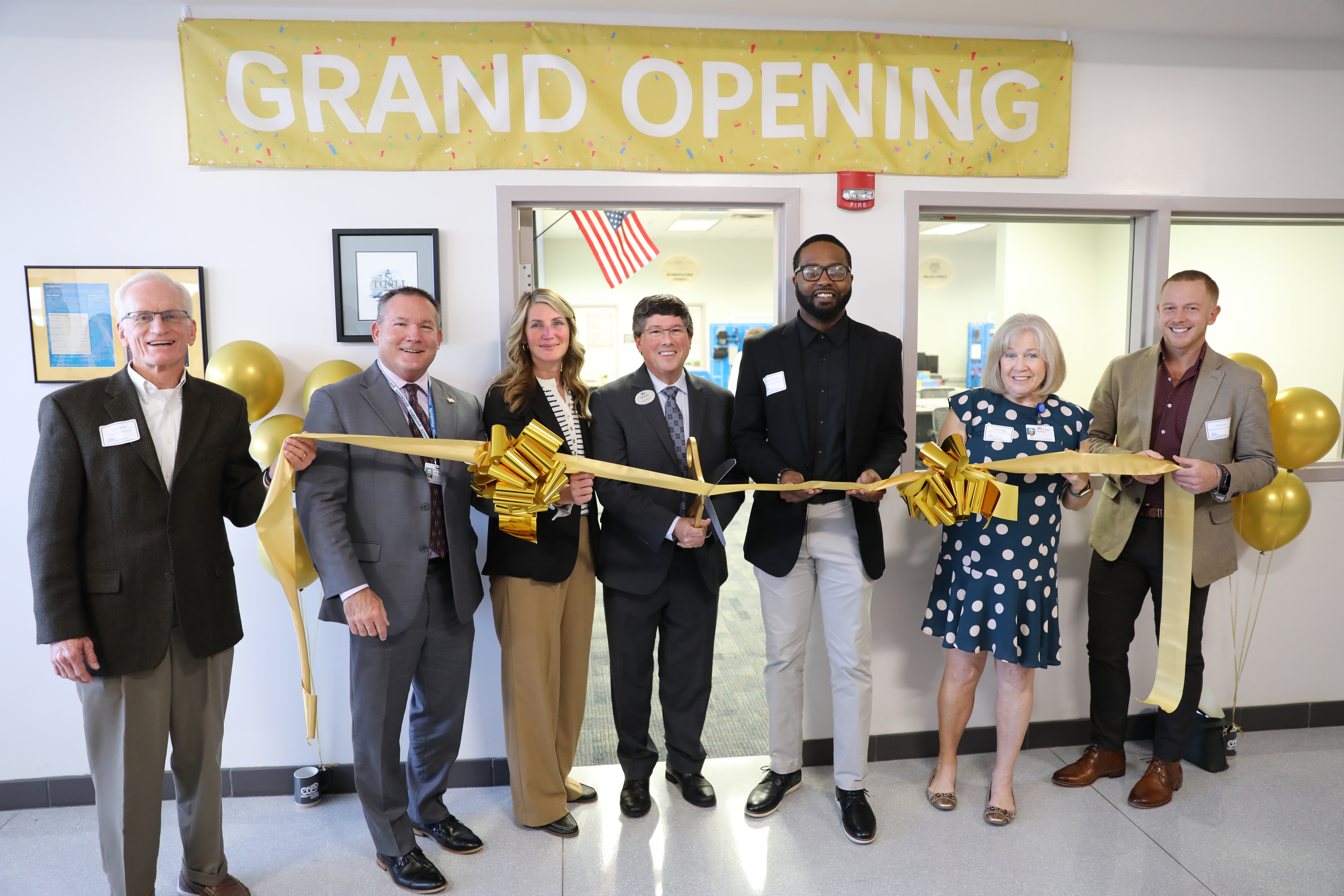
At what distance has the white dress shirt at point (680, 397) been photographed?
9.29 ft

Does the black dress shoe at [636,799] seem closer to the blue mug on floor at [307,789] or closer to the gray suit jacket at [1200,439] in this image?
the blue mug on floor at [307,789]

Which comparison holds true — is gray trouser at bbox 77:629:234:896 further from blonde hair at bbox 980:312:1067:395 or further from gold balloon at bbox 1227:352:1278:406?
gold balloon at bbox 1227:352:1278:406

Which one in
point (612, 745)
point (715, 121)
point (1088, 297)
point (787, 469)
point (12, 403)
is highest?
point (715, 121)

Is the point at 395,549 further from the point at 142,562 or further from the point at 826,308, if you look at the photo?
the point at 826,308

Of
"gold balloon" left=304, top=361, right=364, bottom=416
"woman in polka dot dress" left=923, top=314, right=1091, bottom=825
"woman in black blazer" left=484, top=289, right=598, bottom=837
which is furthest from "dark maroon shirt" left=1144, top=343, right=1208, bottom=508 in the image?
"gold balloon" left=304, top=361, right=364, bottom=416

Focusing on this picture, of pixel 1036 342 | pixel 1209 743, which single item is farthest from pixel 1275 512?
pixel 1036 342

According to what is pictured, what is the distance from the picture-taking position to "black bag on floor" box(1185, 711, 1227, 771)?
3271mm

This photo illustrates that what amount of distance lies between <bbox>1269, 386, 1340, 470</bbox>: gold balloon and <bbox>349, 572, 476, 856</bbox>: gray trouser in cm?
341

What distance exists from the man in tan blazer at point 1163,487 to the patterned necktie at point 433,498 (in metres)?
2.53

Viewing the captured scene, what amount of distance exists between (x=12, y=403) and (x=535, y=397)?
2143mm

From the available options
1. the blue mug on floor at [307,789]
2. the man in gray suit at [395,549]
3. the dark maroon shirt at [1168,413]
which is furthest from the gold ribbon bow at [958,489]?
the blue mug on floor at [307,789]

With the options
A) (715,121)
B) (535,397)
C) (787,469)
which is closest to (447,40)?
(715,121)

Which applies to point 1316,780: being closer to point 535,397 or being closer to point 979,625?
point 979,625

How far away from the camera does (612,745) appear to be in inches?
142
